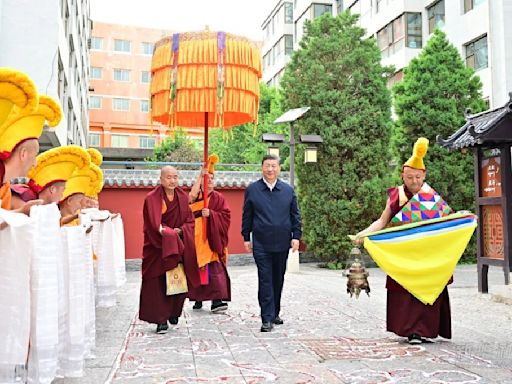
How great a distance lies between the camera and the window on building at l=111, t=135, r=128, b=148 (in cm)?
4009

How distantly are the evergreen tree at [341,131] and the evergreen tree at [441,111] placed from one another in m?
1.15

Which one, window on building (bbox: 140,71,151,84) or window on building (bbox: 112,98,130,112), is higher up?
window on building (bbox: 140,71,151,84)

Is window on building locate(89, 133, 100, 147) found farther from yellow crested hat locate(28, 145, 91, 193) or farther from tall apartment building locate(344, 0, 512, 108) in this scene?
yellow crested hat locate(28, 145, 91, 193)

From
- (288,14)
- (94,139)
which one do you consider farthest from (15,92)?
(94,139)

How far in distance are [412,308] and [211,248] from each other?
264 centimetres

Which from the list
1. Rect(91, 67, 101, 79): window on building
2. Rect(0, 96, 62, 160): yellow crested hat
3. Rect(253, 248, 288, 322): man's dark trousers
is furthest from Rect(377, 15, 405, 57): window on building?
Rect(91, 67, 101, 79): window on building

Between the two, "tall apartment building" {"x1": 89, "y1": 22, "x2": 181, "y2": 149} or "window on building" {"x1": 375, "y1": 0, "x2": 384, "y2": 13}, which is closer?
"window on building" {"x1": 375, "y1": 0, "x2": 384, "y2": 13}

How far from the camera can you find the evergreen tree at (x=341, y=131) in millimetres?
13766

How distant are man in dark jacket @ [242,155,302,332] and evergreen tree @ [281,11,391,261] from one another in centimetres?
801

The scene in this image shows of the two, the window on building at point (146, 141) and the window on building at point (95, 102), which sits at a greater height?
the window on building at point (95, 102)

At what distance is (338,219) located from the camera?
44.8ft

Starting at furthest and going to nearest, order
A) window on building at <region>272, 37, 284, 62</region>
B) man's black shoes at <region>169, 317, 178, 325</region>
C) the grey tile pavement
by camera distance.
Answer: window on building at <region>272, 37, 284, 62</region> → man's black shoes at <region>169, 317, 178, 325</region> → the grey tile pavement

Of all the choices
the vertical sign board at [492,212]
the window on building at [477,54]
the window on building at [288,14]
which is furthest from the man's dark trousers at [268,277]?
the window on building at [288,14]

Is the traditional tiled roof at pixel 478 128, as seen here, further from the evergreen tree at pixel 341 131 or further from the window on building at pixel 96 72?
the window on building at pixel 96 72
